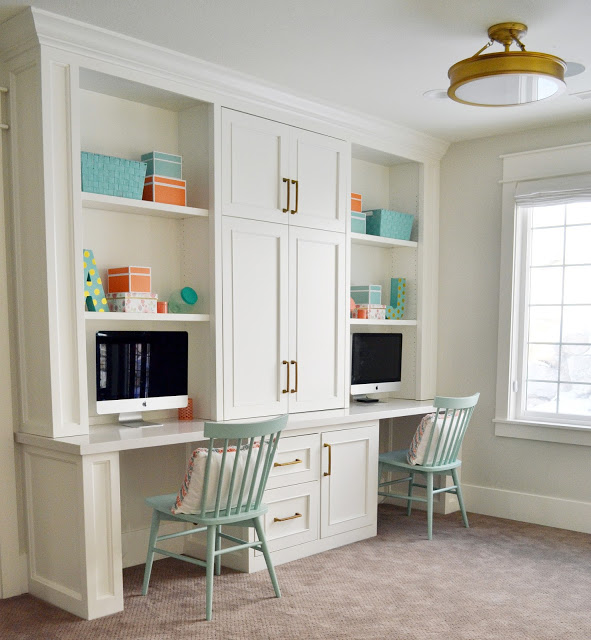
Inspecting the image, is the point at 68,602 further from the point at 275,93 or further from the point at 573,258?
the point at 573,258

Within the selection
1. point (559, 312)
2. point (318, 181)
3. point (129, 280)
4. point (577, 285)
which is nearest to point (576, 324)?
point (559, 312)

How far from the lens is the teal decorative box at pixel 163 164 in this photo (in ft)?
11.4

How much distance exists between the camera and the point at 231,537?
3293mm

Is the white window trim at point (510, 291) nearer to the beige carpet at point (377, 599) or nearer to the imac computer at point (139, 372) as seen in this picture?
the beige carpet at point (377, 599)

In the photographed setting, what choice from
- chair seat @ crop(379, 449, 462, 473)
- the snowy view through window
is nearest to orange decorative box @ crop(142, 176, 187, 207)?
chair seat @ crop(379, 449, 462, 473)

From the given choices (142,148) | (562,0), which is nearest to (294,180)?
(142,148)

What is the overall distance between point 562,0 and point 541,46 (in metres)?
0.49

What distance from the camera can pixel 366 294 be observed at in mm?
4598

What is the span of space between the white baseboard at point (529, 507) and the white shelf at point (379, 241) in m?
1.71

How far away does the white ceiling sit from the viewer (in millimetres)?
2787

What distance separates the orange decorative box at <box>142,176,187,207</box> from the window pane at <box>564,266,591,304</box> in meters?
2.47

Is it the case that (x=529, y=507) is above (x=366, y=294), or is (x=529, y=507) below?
below

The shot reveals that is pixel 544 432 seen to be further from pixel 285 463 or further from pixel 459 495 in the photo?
pixel 285 463

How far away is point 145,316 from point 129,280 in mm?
188
